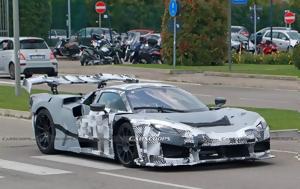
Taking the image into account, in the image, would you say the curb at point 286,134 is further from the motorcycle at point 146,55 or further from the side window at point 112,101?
the motorcycle at point 146,55

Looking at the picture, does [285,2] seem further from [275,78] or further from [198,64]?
[275,78]

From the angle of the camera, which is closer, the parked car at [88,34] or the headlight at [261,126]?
the headlight at [261,126]

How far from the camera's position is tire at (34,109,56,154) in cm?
1447

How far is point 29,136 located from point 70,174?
5.18m

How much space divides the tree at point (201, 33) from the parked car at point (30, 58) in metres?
6.52

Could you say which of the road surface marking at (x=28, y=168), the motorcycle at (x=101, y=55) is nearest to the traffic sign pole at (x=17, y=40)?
the road surface marking at (x=28, y=168)

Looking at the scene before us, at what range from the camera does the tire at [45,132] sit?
1447cm

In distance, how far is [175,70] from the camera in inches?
1345

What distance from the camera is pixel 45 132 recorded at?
1476 cm

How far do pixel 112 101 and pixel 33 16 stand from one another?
40.5 meters

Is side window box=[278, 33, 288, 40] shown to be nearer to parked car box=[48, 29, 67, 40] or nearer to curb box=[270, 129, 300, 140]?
parked car box=[48, 29, 67, 40]

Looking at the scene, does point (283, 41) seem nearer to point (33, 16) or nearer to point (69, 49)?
point (69, 49)

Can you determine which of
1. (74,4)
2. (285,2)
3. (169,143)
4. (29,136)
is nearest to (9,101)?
(29,136)

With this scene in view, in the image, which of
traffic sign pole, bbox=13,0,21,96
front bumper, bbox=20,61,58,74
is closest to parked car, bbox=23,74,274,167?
traffic sign pole, bbox=13,0,21,96
